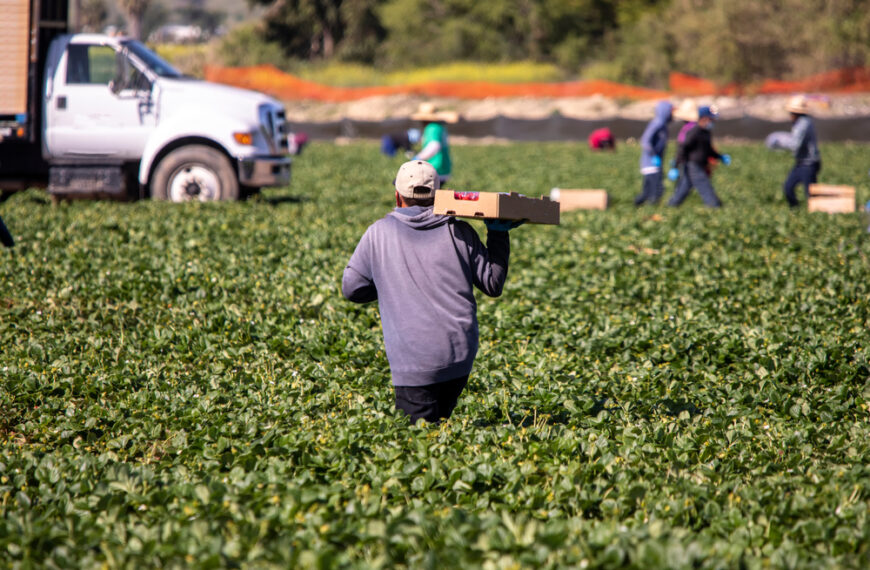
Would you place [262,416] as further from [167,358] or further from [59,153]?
[59,153]

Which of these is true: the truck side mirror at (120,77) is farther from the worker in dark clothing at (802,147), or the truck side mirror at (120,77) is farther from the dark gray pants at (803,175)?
the dark gray pants at (803,175)

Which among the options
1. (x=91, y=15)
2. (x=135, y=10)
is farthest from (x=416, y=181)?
(x=91, y=15)

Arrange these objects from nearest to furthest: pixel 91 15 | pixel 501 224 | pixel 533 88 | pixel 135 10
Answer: pixel 501 224, pixel 533 88, pixel 135 10, pixel 91 15

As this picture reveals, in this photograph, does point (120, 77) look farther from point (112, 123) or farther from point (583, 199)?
point (583, 199)

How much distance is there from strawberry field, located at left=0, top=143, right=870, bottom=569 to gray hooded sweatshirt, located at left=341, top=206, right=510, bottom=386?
0.43 metres

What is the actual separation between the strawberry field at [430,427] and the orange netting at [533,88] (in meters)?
42.4

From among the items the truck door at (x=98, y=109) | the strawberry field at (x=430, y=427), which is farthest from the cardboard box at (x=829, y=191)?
the truck door at (x=98, y=109)

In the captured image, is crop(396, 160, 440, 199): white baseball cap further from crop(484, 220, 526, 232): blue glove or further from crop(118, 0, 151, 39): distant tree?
crop(118, 0, 151, 39): distant tree

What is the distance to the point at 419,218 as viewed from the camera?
4.90 meters

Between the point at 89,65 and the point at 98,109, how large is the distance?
782mm

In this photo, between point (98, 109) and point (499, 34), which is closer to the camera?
point (98, 109)

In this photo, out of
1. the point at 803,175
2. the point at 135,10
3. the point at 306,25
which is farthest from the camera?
the point at 306,25

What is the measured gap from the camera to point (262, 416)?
5.78 meters

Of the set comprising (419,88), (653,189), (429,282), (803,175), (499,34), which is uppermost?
(499,34)
